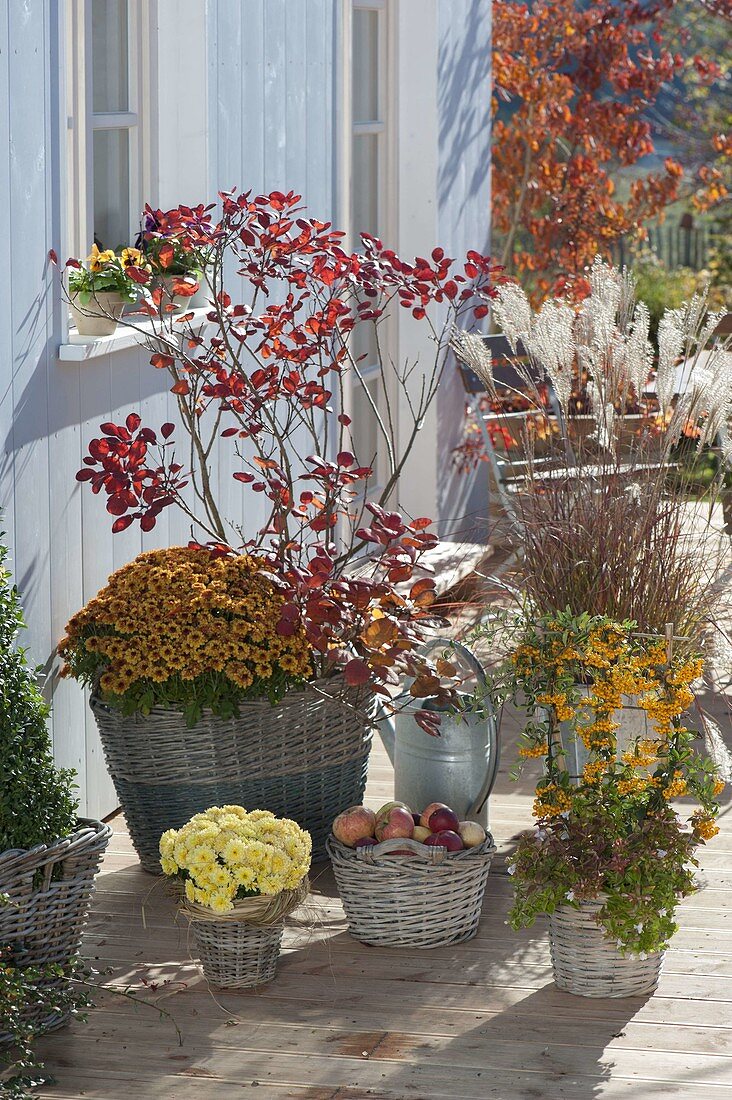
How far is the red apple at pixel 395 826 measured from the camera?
3.01 meters

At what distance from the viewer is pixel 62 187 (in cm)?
327

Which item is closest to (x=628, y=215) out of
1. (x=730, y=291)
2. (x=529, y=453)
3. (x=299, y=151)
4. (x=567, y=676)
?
(x=730, y=291)

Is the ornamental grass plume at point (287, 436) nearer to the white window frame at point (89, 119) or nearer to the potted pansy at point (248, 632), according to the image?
the potted pansy at point (248, 632)

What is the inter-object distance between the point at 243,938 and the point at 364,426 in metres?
3.40

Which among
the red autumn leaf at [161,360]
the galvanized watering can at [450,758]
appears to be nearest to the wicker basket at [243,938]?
the galvanized watering can at [450,758]

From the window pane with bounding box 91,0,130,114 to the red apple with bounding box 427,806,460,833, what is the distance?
1921mm

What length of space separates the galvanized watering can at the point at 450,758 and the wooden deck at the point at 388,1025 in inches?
10.4

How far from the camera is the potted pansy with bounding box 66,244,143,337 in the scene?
343 centimetres

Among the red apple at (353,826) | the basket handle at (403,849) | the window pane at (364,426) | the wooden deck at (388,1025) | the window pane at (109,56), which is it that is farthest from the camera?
the window pane at (364,426)

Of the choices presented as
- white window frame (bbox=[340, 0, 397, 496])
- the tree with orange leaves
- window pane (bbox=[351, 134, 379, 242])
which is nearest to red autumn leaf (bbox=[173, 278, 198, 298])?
white window frame (bbox=[340, 0, 397, 496])

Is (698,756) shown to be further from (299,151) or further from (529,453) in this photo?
(299,151)

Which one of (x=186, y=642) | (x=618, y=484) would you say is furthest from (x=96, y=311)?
(x=618, y=484)

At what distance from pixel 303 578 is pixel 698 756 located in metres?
0.93

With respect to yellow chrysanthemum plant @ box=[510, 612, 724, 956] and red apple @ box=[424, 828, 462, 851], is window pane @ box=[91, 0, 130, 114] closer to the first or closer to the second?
yellow chrysanthemum plant @ box=[510, 612, 724, 956]
